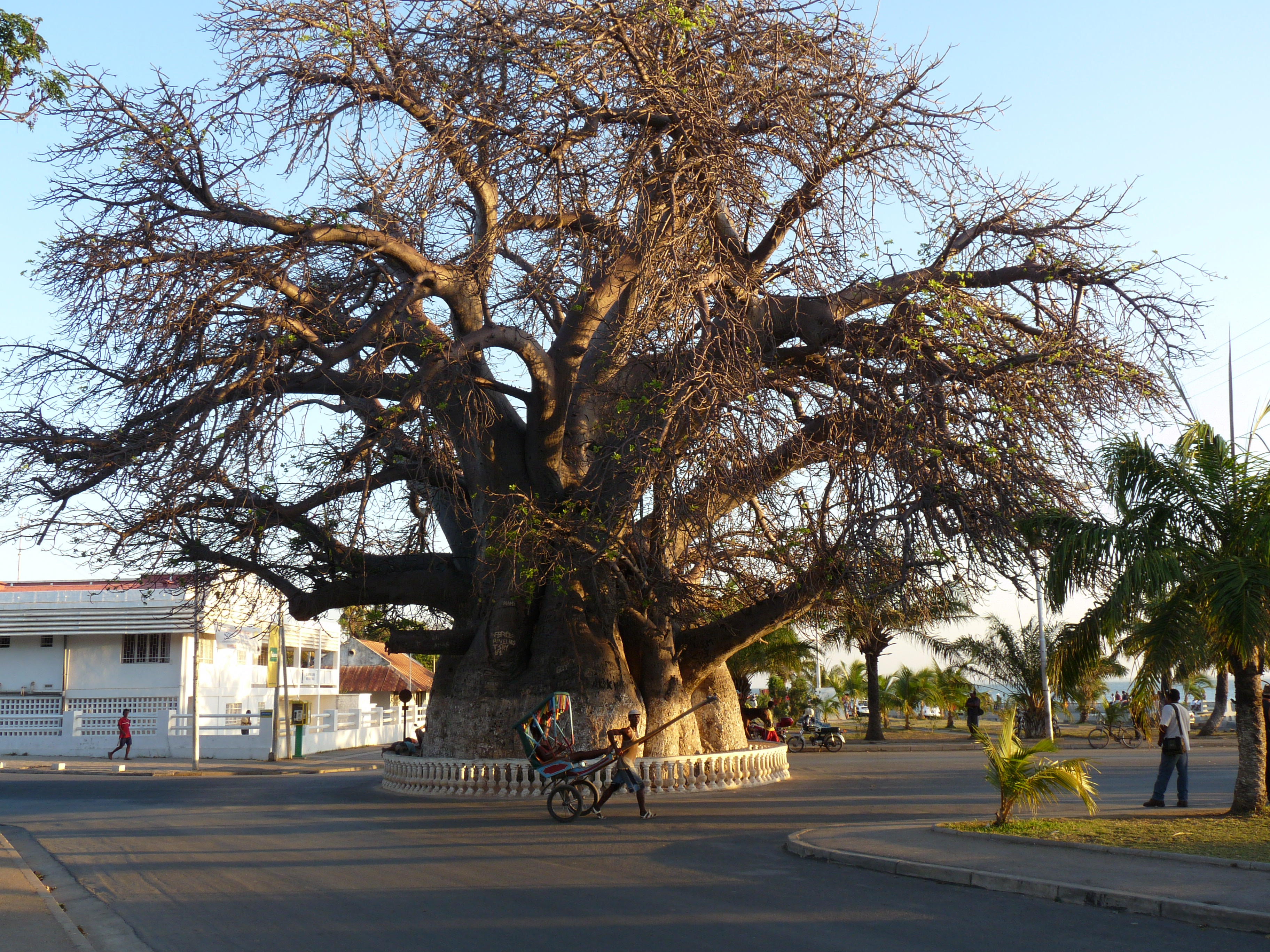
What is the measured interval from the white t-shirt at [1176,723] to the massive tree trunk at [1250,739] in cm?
105

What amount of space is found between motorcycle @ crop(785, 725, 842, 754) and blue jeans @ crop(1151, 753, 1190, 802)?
62.5ft

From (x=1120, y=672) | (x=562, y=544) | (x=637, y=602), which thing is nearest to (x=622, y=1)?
(x=562, y=544)

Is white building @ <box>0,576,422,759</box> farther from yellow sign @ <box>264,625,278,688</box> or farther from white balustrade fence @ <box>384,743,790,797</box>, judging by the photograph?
white balustrade fence @ <box>384,743,790,797</box>

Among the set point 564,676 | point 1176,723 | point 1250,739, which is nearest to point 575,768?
point 564,676

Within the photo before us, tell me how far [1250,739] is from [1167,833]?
2.28 metres

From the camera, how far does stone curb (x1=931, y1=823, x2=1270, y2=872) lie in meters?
8.82

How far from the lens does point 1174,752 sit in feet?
45.2

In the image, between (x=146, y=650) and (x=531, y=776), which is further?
(x=146, y=650)

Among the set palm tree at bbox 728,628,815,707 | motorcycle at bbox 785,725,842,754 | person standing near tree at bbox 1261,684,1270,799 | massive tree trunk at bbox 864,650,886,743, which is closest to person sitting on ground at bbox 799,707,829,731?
motorcycle at bbox 785,725,842,754

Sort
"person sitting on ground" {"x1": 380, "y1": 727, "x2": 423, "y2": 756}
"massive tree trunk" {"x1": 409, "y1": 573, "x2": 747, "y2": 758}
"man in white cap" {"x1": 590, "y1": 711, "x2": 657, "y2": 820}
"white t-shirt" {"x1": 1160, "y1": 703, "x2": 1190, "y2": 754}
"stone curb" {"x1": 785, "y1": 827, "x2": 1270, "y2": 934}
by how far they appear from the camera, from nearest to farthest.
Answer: "stone curb" {"x1": 785, "y1": 827, "x2": 1270, "y2": 934} → "man in white cap" {"x1": 590, "y1": 711, "x2": 657, "y2": 820} → "white t-shirt" {"x1": 1160, "y1": 703, "x2": 1190, "y2": 754} → "massive tree trunk" {"x1": 409, "y1": 573, "x2": 747, "y2": 758} → "person sitting on ground" {"x1": 380, "y1": 727, "x2": 423, "y2": 756}

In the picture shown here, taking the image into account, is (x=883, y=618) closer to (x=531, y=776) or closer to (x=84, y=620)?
(x=531, y=776)

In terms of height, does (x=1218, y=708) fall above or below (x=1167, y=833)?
below

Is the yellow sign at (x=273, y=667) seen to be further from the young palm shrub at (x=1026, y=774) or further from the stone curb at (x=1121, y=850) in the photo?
the stone curb at (x=1121, y=850)

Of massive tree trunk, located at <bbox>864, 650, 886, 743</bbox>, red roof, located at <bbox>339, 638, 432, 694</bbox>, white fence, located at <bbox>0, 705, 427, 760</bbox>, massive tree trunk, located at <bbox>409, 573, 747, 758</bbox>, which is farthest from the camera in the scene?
red roof, located at <bbox>339, 638, 432, 694</bbox>
